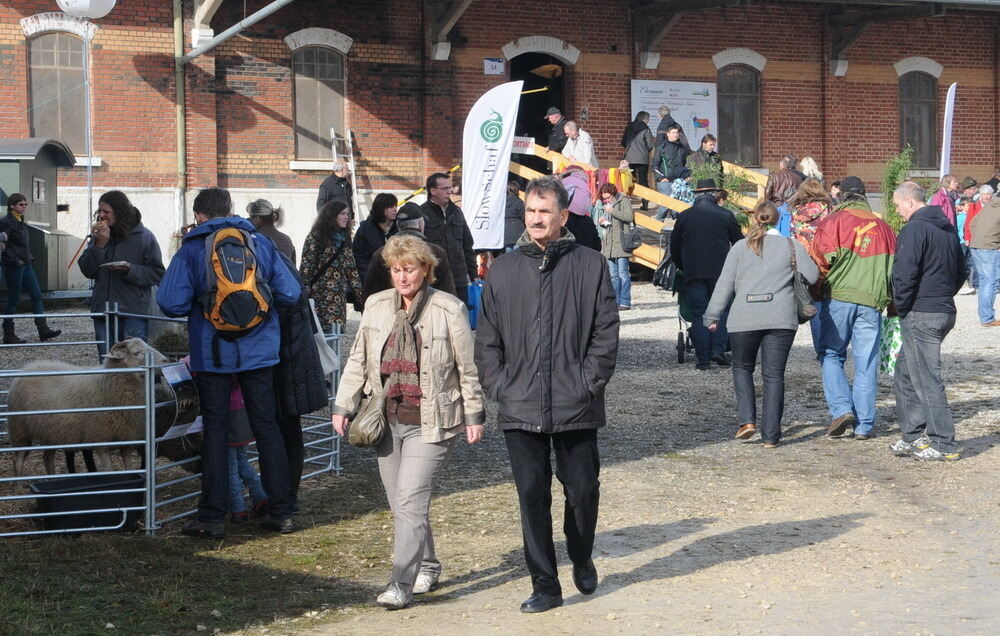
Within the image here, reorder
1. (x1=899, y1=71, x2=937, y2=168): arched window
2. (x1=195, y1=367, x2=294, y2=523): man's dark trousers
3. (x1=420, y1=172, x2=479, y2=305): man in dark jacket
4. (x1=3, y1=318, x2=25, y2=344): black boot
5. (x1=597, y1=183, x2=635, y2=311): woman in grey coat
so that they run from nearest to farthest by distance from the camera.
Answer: (x1=195, y1=367, x2=294, y2=523): man's dark trousers
(x1=420, y1=172, x2=479, y2=305): man in dark jacket
(x1=3, y1=318, x2=25, y2=344): black boot
(x1=597, y1=183, x2=635, y2=311): woman in grey coat
(x1=899, y1=71, x2=937, y2=168): arched window

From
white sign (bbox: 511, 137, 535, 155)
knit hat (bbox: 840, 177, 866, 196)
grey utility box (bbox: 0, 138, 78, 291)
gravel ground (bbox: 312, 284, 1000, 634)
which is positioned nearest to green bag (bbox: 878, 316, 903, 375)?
gravel ground (bbox: 312, 284, 1000, 634)

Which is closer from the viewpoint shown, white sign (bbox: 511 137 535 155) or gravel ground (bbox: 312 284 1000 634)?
gravel ground (bbox: 312 284 1000 634)

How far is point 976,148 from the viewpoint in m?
26.8

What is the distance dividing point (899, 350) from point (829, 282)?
26.8 inches

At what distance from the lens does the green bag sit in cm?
946

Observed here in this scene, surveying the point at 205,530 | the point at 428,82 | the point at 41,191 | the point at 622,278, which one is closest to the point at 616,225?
the point at 622,278

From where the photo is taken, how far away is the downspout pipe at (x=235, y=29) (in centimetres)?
1877

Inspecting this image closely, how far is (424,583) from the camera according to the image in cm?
598

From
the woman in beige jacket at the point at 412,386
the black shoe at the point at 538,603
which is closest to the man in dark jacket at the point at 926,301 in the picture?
the woman in beige jacket at the point at 412,386

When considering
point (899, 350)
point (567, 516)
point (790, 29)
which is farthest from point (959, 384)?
point (790, 29)

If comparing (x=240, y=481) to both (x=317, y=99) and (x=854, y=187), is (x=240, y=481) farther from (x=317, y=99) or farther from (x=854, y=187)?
(x=317, y=99)

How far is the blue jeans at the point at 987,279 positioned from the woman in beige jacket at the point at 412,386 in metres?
12.2

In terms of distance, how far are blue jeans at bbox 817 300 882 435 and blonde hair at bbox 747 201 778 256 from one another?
704 millimetres

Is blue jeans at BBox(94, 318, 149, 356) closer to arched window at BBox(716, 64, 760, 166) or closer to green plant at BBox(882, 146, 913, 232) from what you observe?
green plant at BBox(882, 146, 913, 232)
